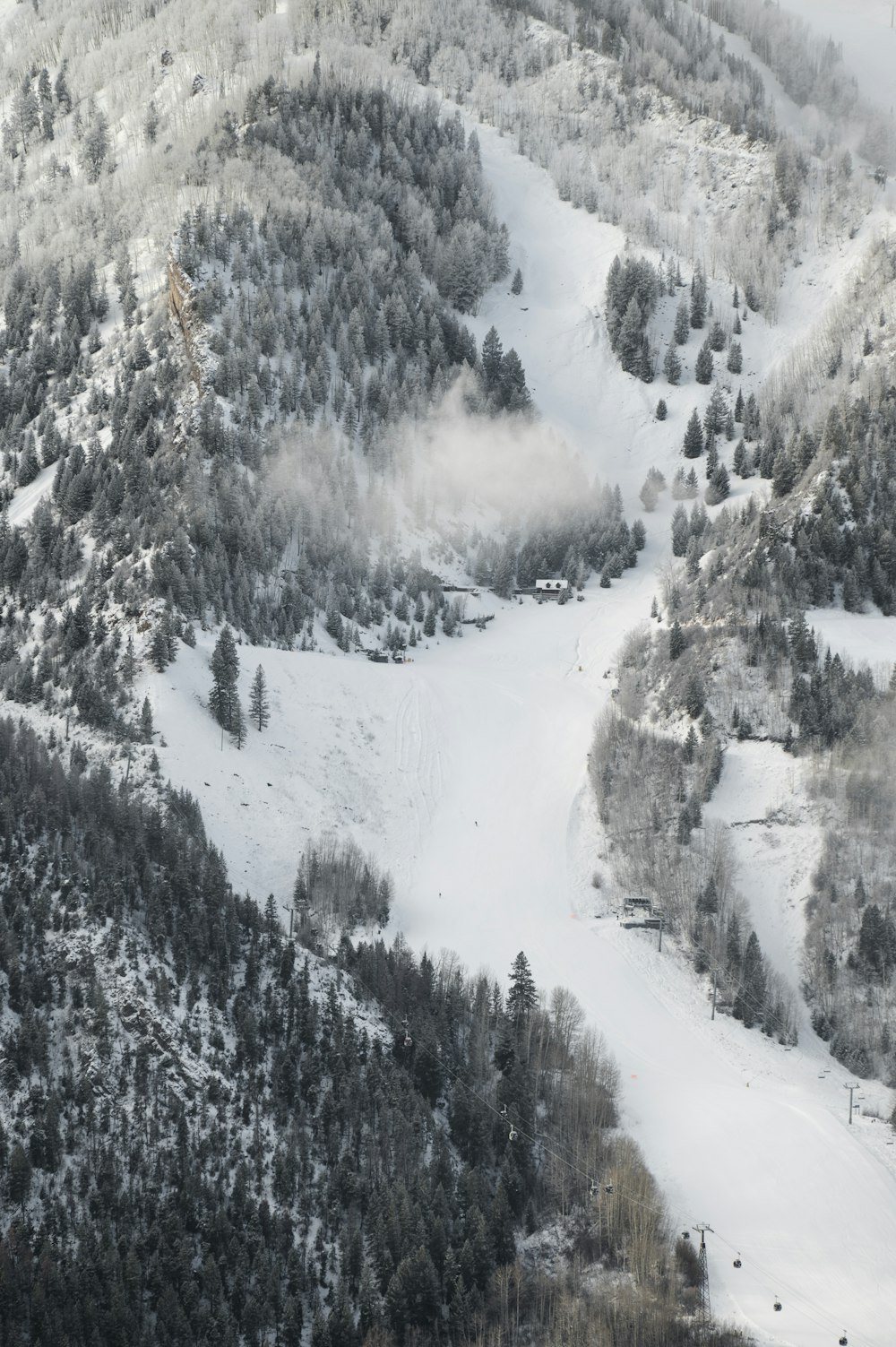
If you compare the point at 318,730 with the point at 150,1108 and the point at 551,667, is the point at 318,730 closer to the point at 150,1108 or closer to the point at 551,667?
the point at 551,667

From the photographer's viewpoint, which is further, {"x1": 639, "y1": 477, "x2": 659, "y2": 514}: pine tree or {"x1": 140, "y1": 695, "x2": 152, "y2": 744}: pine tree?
{"x1": 639, "y1": 477, "x2": 659, "y2": 514}: pine tree

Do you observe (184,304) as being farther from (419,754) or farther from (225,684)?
(419,754)

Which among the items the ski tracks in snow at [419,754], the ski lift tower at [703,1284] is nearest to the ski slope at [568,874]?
the ski tracks in snow at [419,754]

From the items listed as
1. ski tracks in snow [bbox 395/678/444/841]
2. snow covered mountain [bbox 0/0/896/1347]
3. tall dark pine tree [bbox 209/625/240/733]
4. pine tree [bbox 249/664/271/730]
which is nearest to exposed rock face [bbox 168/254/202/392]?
snow covered mountain [bbox 0/0/896/1347]

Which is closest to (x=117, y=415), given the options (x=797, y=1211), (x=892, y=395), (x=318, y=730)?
(x=318, y=730)

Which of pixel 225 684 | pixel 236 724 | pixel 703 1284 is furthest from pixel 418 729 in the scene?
pixel 703 1284

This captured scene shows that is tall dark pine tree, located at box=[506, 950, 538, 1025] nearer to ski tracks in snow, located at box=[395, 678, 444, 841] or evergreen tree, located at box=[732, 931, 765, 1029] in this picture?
evergreen tree, located at box=[732, 931, 765, 1029]
